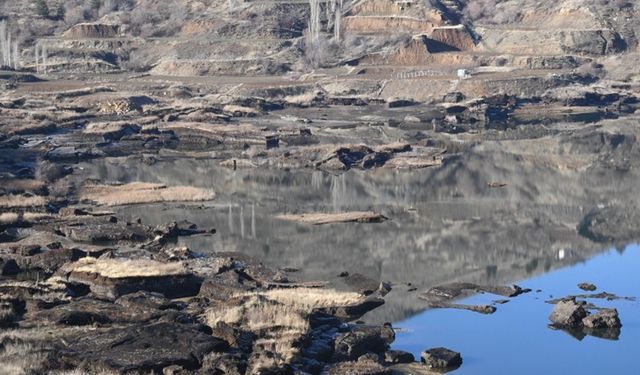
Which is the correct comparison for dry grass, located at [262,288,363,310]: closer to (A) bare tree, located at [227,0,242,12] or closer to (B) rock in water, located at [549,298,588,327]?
(B) rock in water, located at [549,298,588,327]

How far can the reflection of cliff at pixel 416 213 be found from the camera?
33344mm

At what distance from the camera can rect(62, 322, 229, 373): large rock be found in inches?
830

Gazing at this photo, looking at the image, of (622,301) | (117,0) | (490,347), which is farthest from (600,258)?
(117,0)

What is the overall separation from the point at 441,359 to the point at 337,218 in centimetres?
1692

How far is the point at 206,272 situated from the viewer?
30219 mm

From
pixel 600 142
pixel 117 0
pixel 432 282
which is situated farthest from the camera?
pixel 117 0

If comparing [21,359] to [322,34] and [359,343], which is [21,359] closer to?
[359,343]

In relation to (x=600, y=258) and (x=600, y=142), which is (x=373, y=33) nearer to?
(x=600, y=142)

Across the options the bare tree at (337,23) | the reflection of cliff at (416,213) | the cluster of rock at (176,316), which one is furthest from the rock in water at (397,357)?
the bare tree at (337,23)

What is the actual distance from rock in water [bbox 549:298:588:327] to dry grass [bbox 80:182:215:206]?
20.3 meters

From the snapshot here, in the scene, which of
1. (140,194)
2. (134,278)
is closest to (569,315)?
(134,278)

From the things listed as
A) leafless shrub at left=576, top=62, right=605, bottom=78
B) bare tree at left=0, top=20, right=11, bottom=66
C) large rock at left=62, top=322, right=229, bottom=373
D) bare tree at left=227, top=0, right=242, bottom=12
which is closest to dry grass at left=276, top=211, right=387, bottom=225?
large rock at left=62, top=322, right=229, bottom=373

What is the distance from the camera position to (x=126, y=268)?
28828 millimetres

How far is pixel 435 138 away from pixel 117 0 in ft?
211
